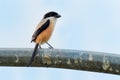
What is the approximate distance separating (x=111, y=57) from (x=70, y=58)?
0.79 feet

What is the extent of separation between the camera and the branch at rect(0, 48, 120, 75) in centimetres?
214

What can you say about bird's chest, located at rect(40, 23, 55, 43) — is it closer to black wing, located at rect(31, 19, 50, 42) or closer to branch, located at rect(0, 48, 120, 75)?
black wing, located at rect(31, 19, 50, 42)

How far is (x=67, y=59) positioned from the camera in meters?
2.22

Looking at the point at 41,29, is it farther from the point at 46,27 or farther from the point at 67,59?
the point at 67,59

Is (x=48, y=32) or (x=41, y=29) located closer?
(x=41, y=29)

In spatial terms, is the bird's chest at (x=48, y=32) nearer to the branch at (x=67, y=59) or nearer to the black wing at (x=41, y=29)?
the black wing at (x=41, y=29)

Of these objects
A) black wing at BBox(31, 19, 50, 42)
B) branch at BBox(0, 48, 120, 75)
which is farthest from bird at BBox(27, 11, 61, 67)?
branch at BBox(0, 48, 120, 75)

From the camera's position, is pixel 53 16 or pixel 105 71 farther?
pixel 53 16

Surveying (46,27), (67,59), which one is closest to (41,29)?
(46,27)

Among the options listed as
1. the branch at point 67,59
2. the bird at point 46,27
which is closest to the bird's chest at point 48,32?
the bird at point 46,27

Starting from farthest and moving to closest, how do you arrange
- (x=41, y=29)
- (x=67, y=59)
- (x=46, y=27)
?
(x=46, y=27)
(x=41, y=29)
(x=67, y=59)

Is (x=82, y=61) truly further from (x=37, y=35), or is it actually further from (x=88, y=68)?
(x=37, y=35)

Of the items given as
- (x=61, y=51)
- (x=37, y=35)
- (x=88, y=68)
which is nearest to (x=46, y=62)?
(x=61, y=51)

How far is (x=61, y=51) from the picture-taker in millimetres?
2260
